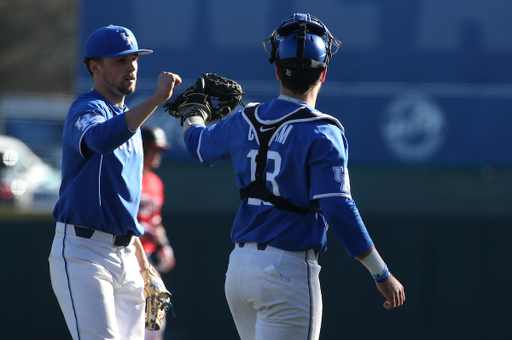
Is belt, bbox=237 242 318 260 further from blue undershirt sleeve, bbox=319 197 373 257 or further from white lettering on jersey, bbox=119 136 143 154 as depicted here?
white lettering on jersey, bbox=119 136 143 154

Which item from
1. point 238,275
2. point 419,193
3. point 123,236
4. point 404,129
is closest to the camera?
point 238,275

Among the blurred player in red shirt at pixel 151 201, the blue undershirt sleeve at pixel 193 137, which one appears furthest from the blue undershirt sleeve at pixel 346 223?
the blurred player in red shirt at pixel 151 201

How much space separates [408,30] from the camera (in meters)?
7.39

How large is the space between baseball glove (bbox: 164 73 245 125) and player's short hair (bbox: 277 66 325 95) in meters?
0.47

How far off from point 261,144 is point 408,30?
5537 mm

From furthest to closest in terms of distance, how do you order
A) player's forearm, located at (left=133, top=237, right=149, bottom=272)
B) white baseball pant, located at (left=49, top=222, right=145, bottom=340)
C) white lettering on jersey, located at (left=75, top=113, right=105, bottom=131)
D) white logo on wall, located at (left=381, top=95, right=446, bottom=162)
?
white logo on wall, located at (left=381, top=95, right=446, bottom=162) → player's forearm, located at (left=133, top=237, right=149, bottom=272) → white baseball pant, located at (left=49, top=222, right=145, bottom=340) → white lettering on jersey, located at (left=75, top=113, right=105, bottom=131)

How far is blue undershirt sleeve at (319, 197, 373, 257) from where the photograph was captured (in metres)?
2.29

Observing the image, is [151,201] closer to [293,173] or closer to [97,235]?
[97,235]

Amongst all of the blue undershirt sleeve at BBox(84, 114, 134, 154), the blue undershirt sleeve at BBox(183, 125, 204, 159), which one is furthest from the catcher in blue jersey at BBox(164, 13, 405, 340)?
the blue undershirt sleeve at BBox(84, 114, 134, 154)

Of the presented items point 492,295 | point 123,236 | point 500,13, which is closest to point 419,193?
point 492,295

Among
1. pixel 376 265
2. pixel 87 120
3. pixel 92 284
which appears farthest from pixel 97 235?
pixel 376 265

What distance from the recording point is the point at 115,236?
9.26 ft

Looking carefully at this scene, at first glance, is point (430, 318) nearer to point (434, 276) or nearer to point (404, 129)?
point (434, 276)

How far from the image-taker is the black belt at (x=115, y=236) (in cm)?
276
